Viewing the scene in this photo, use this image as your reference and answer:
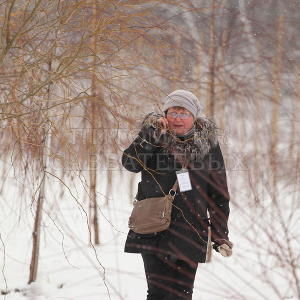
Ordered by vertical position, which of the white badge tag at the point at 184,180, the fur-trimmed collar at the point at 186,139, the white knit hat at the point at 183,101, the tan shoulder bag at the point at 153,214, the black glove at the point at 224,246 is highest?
the white knit hat at the point at 183,101

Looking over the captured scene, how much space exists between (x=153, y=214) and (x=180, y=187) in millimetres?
230

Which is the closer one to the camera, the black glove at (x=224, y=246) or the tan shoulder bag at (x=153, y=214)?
the tan shoulder bag at (x=153, y=214)

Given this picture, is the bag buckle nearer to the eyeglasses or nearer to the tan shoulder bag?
the tan shoulder bag

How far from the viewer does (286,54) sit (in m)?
5.42

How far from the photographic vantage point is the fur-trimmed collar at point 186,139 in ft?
9.27

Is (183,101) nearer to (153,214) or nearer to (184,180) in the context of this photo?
(184,180)

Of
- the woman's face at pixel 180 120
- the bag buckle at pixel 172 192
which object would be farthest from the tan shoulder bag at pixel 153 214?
the woman's face at pixel 180 120

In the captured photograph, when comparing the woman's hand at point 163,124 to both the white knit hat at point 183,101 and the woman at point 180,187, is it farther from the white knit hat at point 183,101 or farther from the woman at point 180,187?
the white knit hat at point 183,101

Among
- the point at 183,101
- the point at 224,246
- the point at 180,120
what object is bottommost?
the point at 224,246

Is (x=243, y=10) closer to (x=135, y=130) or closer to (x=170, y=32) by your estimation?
(x=170, y=32)

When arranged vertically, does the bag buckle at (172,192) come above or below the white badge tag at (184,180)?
below

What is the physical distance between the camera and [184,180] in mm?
2855

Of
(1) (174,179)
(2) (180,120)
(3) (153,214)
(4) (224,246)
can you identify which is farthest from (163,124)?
(4) (224,246)

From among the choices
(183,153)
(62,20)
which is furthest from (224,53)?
(62,20)
